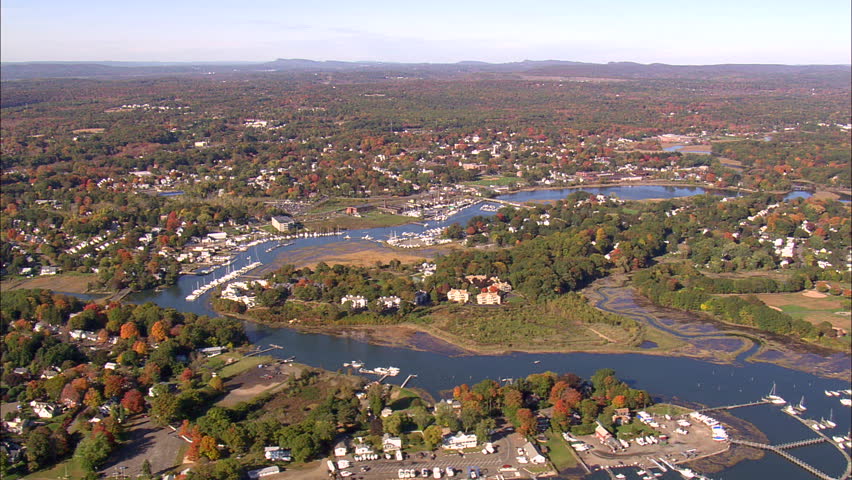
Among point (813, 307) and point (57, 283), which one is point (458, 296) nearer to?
point (813, 307)

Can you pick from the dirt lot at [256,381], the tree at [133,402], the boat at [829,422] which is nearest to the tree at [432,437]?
the dirt lot at [256,381]

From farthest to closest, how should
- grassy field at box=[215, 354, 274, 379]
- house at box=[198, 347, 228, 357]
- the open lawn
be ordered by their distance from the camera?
the open lawn < house at box=[198, 347, 228, 357] < grassy field at box=[215, 354, 274, 379]

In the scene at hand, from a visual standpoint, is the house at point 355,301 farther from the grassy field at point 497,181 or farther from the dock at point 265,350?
the grassy field at point 497,181

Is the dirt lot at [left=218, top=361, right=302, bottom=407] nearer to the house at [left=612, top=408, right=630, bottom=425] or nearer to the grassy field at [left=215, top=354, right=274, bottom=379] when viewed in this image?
the grassy field at [left=215, top=354, right=274, bottom=379]

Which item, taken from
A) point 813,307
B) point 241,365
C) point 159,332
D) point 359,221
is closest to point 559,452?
point 241,365

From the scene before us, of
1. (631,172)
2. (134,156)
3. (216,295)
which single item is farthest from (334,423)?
(134,156)

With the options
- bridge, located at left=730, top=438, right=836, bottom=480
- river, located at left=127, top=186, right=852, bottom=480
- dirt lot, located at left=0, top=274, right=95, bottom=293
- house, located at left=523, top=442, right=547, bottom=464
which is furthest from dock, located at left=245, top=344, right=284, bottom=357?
bridge, located at left=730, top=438, right=836, bottom=480
